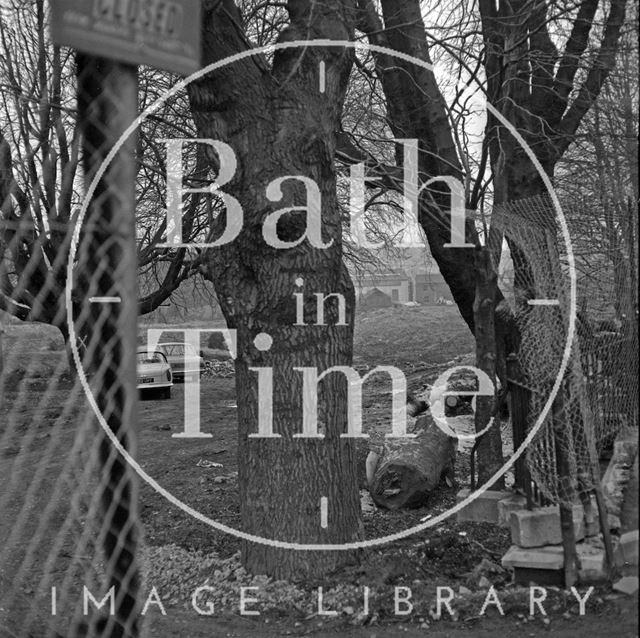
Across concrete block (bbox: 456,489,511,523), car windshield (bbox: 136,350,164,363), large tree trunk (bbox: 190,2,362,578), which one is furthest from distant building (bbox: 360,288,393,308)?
large tree trunk (bbox: 190,2,362,578)

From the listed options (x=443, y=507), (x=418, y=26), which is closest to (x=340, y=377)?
(x=443, y=507)

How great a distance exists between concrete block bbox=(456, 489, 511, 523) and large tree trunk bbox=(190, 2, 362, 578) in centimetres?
129

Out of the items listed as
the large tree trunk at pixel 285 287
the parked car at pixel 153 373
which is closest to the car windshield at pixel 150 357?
the parked car at pixel 153 373

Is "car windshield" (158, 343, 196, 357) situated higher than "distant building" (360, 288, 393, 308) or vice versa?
"distant building" (360, 288, 393, 308)

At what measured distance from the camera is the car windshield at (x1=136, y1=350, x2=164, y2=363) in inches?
743

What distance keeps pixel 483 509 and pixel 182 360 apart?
17492 millimetres

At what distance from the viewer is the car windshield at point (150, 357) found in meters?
18.9

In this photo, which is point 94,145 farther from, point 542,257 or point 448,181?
point 448,181

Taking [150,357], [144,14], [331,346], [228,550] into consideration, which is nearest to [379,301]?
[150,357]

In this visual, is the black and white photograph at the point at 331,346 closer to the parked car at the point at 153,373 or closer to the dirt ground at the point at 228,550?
the dirt ground at the point at 228,550

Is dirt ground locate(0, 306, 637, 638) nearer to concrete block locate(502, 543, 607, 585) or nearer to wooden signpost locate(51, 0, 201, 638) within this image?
concrete block locate(502, 543, 607, 585)

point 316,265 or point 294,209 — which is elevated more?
point 294,209

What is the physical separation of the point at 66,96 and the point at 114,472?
8.59 meters

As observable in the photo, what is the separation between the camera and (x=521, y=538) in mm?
5148
